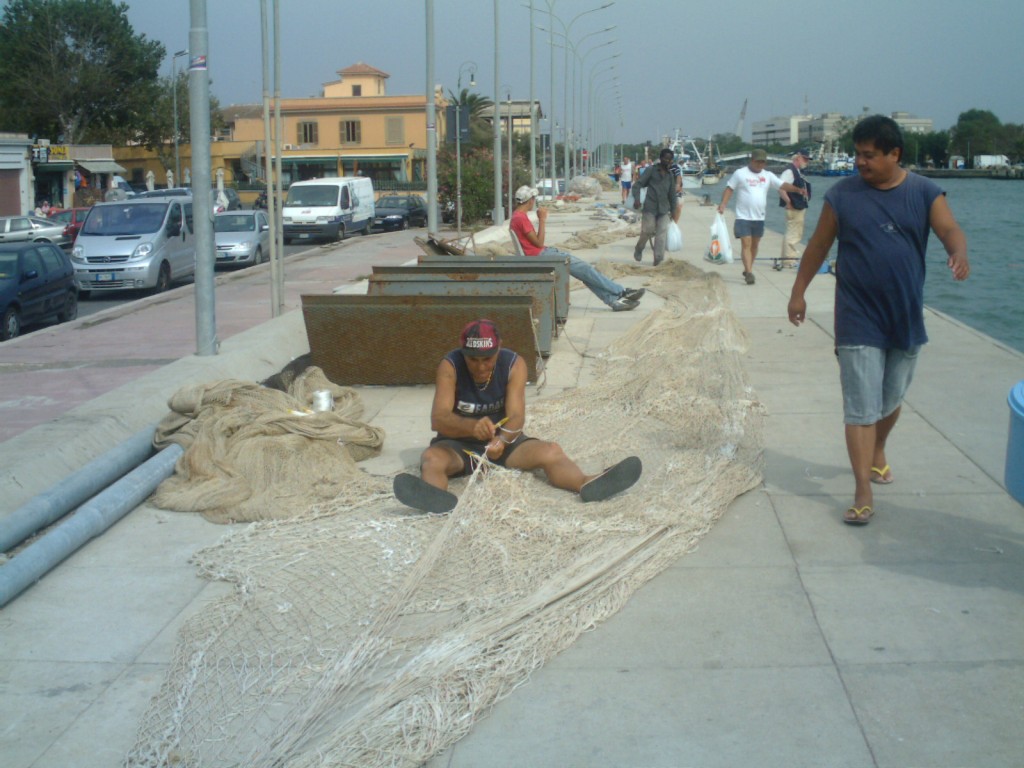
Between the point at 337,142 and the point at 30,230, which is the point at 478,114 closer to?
the point at 337,142

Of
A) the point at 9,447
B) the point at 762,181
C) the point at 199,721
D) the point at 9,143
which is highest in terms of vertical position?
the point at 9,143

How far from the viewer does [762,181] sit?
47.5 ft

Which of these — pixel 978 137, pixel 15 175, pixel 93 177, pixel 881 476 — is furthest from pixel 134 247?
pixel 978 137

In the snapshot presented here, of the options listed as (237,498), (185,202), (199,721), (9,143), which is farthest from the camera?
(9,143)

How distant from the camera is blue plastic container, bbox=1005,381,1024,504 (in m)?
4.50

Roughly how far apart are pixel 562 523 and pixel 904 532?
1.66m

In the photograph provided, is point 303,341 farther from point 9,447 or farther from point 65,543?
point 65,543

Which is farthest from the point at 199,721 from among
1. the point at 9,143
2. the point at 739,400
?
the point at 9,143

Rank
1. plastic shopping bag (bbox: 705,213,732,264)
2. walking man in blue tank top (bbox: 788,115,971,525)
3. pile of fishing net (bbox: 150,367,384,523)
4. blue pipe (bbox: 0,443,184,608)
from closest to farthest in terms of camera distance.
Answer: blue pipe (bbox: 0,443,184,608) → walking man in blue tank top (bbox: 788,115,971,525) → pile of fishing net (bbox: 150,367,384,523) → plastic shopping bag (bbox: 705,213,732,264)

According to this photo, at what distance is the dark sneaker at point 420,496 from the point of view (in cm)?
563

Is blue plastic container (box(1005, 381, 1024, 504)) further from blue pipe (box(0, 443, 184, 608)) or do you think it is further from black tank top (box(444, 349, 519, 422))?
blue pipe (box(0, 443, 184, 608))

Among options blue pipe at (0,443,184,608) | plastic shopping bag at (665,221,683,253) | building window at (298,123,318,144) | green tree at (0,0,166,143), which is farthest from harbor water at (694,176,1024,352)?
green tree at (0,0,166,143)

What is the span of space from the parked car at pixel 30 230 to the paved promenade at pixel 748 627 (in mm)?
26351

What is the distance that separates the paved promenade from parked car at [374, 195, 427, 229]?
110 ft
